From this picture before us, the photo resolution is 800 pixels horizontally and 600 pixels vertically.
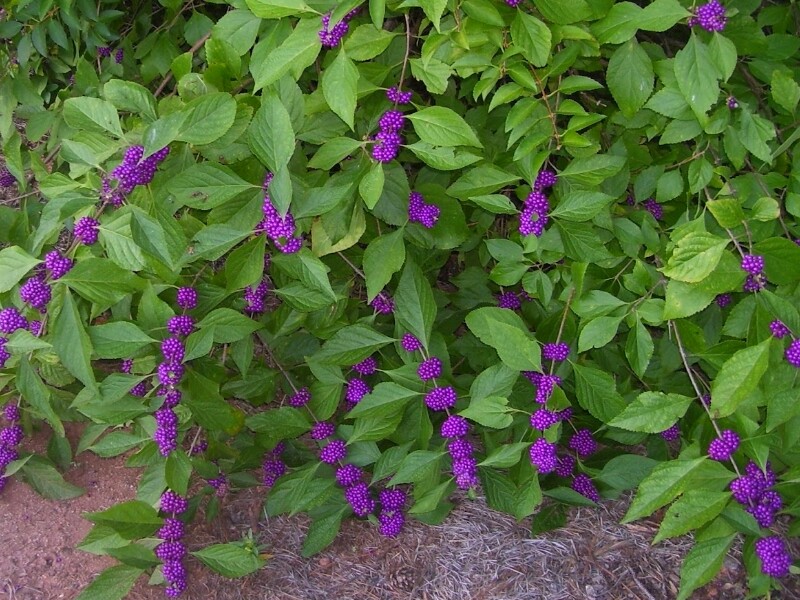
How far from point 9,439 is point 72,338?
0.97m

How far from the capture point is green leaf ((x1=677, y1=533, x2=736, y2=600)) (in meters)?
1.54

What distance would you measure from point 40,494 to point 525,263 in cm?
172

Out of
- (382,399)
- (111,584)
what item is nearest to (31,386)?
(111,584)

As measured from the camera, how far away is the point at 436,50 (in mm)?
1649

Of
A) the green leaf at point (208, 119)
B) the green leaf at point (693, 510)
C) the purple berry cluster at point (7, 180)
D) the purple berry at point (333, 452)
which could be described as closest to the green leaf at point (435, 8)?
the green leaf at point (208, 119)

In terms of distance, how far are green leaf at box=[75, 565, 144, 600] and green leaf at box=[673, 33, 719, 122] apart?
1769mm

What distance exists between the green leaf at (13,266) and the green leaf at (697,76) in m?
1.39

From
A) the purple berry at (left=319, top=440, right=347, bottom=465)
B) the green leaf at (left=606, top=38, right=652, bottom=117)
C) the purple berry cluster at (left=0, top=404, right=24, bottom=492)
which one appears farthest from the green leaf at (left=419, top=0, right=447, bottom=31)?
the purple berry cluster at (left=0, top=404, right=24, bottom=492)

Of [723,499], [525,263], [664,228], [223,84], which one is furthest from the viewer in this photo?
[664,228]

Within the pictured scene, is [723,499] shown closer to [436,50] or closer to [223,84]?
[436,50]

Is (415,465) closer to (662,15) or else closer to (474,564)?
(474,564)

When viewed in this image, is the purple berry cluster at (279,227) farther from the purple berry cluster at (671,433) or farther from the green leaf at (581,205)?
the purple berry cluster at (671,433)

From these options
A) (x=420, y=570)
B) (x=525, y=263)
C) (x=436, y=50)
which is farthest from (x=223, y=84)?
(x=420, y=570)

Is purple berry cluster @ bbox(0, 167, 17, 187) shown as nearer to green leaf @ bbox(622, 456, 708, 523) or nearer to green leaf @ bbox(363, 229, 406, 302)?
green leaf @ bbox(363, 229, 406, 302)
